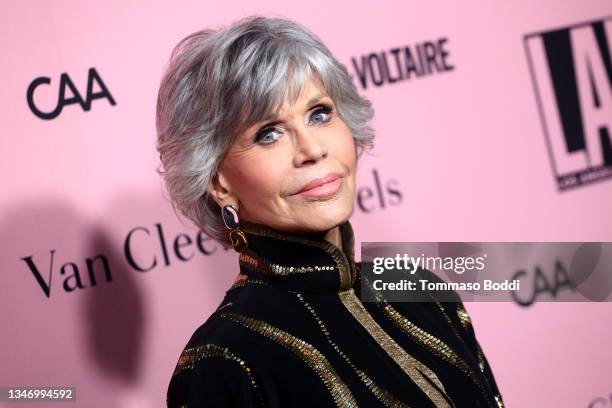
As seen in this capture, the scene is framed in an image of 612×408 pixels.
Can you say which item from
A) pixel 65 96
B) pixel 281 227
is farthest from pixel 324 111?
pixel 65 96

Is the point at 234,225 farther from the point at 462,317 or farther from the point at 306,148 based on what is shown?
the point at 462,317

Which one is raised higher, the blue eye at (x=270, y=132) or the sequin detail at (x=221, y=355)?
the blue eye at (x=270, y=132)

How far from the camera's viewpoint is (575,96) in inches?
94.4

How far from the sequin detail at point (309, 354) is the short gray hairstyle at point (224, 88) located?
0.23m

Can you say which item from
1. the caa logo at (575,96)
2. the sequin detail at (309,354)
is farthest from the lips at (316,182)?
the caa logo at (575,96)

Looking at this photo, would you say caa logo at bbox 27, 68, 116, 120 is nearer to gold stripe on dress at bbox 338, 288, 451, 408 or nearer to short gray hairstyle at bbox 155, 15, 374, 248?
short gray hairstyle at bbox 155, 15, 374, 248

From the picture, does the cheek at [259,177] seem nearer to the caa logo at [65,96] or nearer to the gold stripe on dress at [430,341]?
the gold stripe on dress at [430,341]

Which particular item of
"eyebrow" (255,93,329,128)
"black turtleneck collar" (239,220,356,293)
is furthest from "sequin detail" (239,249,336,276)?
"eyebrow" (255,93,329,128)

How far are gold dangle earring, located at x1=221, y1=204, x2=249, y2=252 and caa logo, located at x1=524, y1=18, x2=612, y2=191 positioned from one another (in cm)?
115

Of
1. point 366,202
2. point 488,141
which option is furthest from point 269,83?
point 488,141

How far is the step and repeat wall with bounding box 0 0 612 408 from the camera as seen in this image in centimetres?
196

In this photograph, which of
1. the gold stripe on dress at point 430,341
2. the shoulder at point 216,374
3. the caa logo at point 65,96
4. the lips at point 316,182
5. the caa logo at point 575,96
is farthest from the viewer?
the caa logo at point 575,96

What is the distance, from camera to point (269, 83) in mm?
1375

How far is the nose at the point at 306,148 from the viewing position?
1.39 meters
